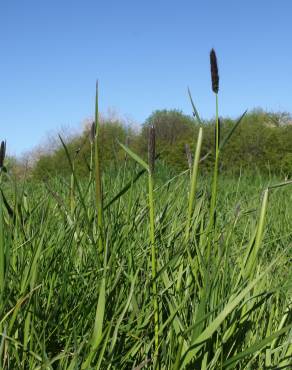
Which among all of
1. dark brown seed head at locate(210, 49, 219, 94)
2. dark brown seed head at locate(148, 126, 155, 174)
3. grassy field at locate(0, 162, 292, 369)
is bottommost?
grassy field at locate(0, 162, 292, 369)

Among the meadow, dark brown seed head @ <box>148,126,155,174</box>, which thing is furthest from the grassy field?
dark brown seed head @ <box>148,126,155,174</box>

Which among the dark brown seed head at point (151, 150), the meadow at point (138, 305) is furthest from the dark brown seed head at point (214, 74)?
the dark brown seed head at point (151, 150)

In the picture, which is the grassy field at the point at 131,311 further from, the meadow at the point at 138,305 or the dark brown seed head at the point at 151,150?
the dark brown seed head at the point at 151,150

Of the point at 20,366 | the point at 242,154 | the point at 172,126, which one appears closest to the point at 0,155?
the point at 20,366

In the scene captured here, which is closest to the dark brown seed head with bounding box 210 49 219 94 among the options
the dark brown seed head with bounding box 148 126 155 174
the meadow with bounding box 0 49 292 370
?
the meadow with bounding box 0 49 292 370

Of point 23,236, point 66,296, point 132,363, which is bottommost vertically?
point 132,363

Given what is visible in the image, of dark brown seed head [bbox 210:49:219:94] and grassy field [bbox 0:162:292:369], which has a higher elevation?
dark brown seed head [bbox 210:49:219:94]

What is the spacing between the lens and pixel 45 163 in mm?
A: 11148

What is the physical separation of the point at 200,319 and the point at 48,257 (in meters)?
0.52

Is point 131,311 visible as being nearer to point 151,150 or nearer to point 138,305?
point 138,305

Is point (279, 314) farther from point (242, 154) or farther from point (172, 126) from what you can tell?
point (172, 126)

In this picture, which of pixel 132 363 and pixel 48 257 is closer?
pixel 132 363

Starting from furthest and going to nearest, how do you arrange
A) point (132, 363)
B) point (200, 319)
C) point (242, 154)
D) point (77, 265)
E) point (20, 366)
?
point (242, 154) → point (77, 265) → point (132, 363) → point (20, 366) → point (200, 319)

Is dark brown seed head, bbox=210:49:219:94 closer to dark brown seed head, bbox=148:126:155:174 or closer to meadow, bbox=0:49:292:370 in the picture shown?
meadow, bbox=0:49:292:370
